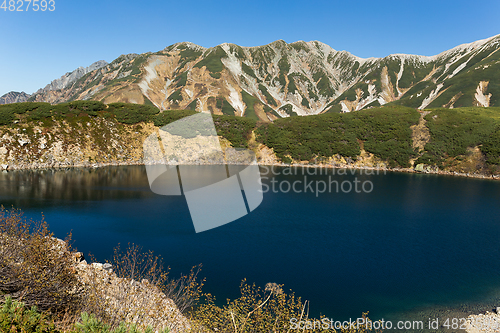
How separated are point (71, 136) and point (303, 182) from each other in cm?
5682

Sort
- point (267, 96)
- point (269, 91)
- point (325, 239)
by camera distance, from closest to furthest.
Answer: point (325, 239) < point (267, 96) < point (269, 91)

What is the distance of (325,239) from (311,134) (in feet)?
201

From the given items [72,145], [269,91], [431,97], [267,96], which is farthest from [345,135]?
[269,91]

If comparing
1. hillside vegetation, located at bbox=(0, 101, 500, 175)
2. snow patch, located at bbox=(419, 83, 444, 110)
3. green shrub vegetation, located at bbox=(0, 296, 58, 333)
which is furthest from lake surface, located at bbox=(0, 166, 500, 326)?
snow patch, located at bbox=(419, 83, 444, 110)

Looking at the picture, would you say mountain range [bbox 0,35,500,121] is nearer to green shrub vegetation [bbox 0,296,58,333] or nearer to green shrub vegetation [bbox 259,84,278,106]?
green shrub vegetation [bbox 259,84,278,106]

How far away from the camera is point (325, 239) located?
86.6 ft

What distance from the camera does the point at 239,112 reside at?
164625mm

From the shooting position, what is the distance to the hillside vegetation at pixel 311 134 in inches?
2594

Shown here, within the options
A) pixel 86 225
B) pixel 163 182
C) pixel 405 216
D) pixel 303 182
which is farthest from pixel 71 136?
pixel 405 216

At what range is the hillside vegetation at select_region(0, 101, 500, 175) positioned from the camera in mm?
65875

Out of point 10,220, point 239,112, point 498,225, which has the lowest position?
point 498,225

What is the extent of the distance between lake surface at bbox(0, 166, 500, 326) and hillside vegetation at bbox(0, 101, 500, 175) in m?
23.1

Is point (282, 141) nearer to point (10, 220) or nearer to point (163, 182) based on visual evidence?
point (163, 182)

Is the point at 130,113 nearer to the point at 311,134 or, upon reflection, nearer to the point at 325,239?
the point at 311,134
